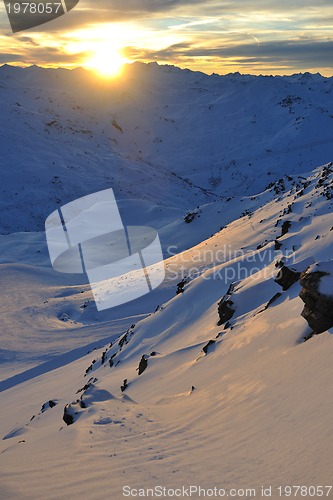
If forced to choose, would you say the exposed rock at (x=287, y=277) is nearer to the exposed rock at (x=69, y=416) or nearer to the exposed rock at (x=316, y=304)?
the exposed rock at (x=316, y=304)

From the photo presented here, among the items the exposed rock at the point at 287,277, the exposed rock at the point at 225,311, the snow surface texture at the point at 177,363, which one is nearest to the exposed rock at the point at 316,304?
the snow surface texture at the point at 177,363

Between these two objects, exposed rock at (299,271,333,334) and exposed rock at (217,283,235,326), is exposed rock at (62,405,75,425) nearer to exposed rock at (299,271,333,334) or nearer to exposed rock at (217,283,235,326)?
exposed rock at (299,271,333,334)

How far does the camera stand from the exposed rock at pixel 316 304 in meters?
7.66

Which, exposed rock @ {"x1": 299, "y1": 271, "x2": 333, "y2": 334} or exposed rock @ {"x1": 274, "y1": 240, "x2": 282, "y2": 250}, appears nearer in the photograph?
exposed rock @ {"x1": 299, "y1": 271, "x2": 333, "y2": 334}

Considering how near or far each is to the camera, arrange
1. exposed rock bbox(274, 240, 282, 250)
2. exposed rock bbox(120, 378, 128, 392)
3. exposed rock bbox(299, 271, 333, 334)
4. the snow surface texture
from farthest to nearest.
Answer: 1. exposed rock bbox(274, 240, 282, 250)
2. exposed rock bbox(120, 378, 128, 392)
3. exposed rock bbox(299, 271, 333, 334)
4. the snow surface texture

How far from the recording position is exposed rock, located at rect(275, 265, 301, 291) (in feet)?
35.6

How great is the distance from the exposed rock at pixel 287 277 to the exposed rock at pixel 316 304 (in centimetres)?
267

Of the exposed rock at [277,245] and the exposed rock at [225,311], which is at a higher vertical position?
the exposed rock at [225,311]

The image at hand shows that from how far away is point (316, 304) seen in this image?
7.82m

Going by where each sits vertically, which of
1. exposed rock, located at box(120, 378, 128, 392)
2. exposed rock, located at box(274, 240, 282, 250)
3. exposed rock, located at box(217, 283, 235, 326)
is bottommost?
exposed rock, located at box(274, 240, 282, 250)

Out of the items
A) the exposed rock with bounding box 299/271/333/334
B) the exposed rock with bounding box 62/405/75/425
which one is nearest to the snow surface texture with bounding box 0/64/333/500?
the exposed rock with bounding box 62/405/75/425

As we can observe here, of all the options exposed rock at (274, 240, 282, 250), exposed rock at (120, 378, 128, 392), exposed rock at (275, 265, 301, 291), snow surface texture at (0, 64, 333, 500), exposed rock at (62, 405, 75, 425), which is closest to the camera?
snow surface texture at (0, 64, 333, 500)

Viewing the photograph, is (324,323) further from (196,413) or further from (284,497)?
(284,497)

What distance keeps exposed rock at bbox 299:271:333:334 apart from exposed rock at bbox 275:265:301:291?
105 inches
